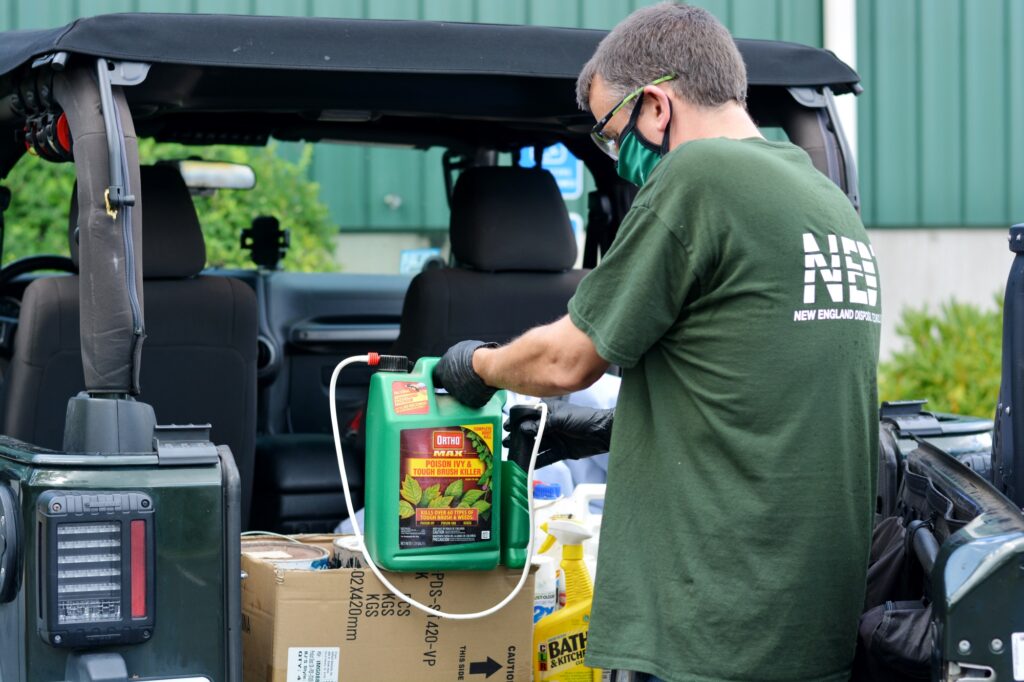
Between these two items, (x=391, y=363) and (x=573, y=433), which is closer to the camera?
(x=391, y=363)

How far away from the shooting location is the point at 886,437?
3646mm

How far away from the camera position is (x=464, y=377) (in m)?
2.83

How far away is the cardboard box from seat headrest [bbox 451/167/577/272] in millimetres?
1618

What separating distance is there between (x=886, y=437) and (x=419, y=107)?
158 cm

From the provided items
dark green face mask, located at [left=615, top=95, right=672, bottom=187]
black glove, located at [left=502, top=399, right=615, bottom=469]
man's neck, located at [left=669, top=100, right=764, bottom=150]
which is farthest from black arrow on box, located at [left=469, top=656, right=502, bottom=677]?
man's neck, located at [left=669, top=100, right=764, bottom=150]

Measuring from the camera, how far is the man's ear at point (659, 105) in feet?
8.50

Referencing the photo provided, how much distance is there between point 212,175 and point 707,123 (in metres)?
2.82

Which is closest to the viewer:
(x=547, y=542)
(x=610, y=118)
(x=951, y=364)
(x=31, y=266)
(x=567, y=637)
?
(x=610, y=118)

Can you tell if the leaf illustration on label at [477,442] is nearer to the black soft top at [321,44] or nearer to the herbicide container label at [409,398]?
the herbicide container label at [409,398]

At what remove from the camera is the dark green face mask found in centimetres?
264

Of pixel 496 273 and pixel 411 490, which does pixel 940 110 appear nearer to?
pixel 496 273

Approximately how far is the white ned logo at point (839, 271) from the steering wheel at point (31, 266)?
2.98m

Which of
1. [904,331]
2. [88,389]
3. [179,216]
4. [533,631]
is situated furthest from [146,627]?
[904,331]

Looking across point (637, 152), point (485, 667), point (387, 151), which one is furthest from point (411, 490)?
point (387, 151)
